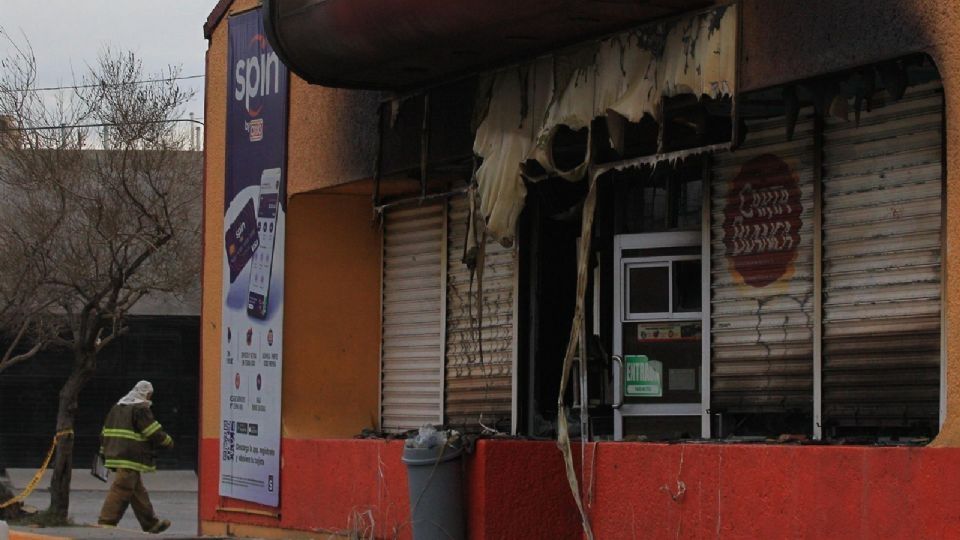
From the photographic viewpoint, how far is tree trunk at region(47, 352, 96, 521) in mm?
20875

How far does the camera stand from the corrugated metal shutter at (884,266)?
9750 mm

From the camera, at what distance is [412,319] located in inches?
587

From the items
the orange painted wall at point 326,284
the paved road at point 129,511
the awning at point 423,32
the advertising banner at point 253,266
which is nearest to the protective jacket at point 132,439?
the paved road at point 129,511

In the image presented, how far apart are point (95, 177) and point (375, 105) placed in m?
9.98

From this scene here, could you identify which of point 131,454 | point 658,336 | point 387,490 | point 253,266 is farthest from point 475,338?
point 131,454

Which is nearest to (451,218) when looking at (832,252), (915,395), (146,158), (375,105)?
(375,105)

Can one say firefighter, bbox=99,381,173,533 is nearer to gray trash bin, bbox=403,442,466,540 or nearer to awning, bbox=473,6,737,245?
gray trash bin, bbox=403,442,466,540

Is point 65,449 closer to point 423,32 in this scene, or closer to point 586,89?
point 423,32

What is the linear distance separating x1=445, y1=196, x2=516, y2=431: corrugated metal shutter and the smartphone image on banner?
1762mm

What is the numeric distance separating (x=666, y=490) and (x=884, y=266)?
2.04 m

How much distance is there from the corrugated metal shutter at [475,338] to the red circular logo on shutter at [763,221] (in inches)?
105

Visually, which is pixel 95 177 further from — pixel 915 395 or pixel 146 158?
pixel 915 395

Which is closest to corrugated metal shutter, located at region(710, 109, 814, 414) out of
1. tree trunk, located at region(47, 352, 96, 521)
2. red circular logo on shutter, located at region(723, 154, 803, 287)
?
red circular logo on shutter, located at region(723, 154, 803, 287)

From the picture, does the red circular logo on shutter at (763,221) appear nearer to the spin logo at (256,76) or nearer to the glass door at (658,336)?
the glass door at (658,336)
